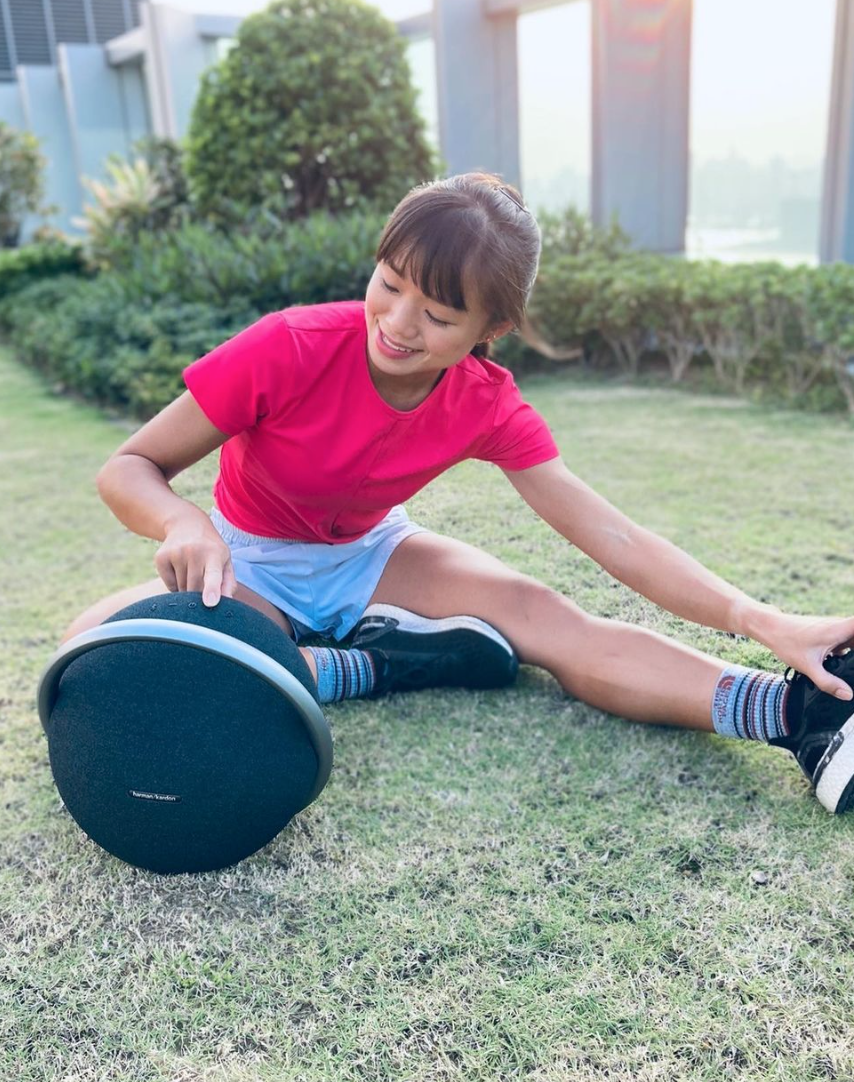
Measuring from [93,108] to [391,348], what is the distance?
18.4 meters

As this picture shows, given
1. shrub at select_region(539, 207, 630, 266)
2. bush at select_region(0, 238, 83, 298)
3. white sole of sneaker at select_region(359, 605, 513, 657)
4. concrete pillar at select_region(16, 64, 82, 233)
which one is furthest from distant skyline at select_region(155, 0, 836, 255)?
concrete pillar at select_region(16, 64, 82, 233)

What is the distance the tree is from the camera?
16.7m

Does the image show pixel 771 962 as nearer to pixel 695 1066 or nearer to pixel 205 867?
pixel 695 1066

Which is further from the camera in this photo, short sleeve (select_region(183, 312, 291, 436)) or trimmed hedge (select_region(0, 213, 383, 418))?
trimmed hedge (select_region(0, 213, 383, 418))

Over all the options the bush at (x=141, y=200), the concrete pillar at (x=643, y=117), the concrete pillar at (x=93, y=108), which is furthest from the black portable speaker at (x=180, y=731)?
the concrete pillar at (x=93, y=108)

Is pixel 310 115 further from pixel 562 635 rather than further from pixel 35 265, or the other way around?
pixel 35 265

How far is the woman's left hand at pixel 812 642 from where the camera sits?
181 cm

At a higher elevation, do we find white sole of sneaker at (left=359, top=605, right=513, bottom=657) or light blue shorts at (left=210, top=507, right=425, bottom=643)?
light blue shorts at (left=210, top=507, right=425, bottom=643)

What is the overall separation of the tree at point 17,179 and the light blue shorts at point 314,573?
1676cm

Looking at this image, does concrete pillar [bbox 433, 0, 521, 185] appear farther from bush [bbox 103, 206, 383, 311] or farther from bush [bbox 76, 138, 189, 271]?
bush [bbox 76, 138, 189, 271]

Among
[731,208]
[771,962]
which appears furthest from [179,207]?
[771,962]

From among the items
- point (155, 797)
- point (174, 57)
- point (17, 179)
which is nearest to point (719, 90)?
point (155, 797)

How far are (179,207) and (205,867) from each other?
8.52 m

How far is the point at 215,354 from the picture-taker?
1.93 metres
